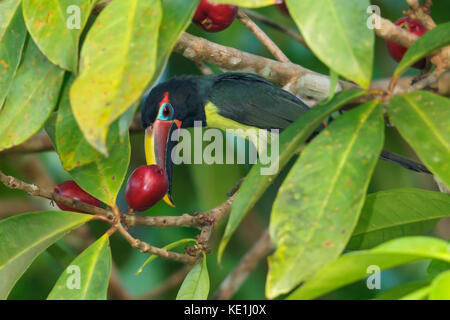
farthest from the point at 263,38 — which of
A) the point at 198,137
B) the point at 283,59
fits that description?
the point at 198,137

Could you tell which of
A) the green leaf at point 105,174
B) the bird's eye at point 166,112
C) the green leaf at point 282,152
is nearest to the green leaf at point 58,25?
the green leaf at point 105,174

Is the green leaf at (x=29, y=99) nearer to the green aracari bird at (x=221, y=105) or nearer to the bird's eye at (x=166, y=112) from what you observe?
the green aracari bird at (x=221, y=105)

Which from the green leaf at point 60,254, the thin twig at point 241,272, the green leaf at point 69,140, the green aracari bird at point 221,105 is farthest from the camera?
the thin twig at point 241,272

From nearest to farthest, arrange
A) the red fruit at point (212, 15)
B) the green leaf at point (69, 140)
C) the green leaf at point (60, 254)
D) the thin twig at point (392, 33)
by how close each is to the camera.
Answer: the green leaf at point (69, 140) < the thin twig at point (392, 33) < the red fruit at point (212, 15) < the green leaf at point (60, 254)

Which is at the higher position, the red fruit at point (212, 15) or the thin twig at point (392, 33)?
the red fruit at point (212, 15)

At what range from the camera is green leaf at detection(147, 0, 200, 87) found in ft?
3.92

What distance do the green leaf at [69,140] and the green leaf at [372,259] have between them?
617mm

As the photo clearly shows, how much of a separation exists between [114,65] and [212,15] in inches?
27.0

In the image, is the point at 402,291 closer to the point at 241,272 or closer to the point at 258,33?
the point at 258,33

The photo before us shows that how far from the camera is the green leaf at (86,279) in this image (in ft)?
4.36

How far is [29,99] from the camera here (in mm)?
1456

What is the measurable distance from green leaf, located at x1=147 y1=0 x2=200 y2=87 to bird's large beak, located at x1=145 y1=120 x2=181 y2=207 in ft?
2.71

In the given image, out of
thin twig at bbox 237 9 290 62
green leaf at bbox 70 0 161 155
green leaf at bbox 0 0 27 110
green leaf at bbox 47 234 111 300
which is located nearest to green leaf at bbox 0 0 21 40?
green leaf at bbox 0 0 27 110
